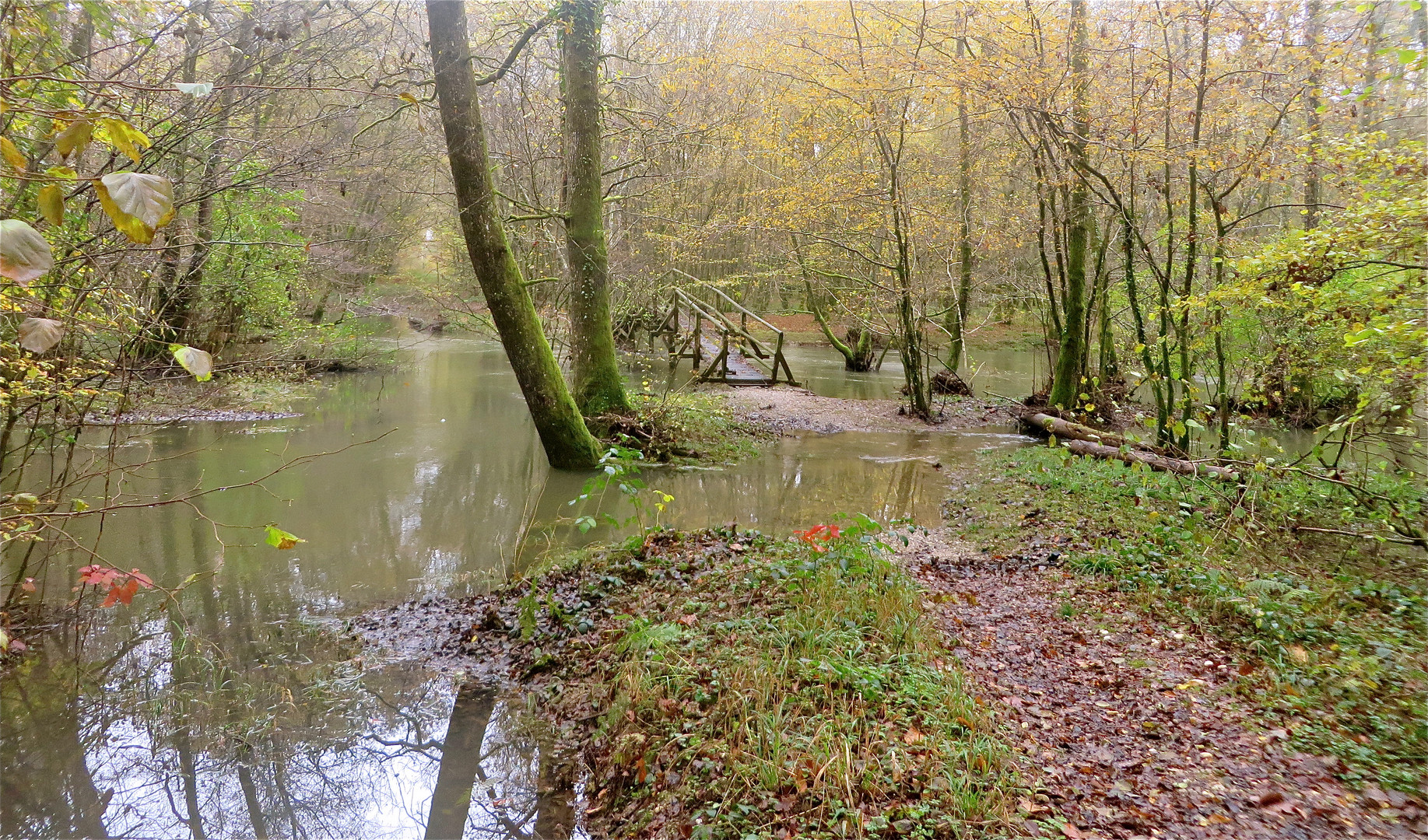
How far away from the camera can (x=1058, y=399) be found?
40.3ft

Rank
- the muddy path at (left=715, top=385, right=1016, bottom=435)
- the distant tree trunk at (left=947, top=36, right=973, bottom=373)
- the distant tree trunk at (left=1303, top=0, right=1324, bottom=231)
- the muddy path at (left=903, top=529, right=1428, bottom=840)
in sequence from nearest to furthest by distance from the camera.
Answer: the muddy path at (left=903, top=529, right=1428, bottom=840) < the distant tree trunk at (left=1303, top=0, right=1324, bottom=231) < the muddy path at (left=715, top=385, right=1016, bottom=435) < the distant tree trunk at (left=947, top=36, right=973, bottom=373)

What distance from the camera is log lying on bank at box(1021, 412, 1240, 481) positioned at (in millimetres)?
7073

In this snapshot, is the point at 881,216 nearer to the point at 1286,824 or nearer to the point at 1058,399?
the point at 1058,399

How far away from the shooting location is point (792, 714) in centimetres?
336

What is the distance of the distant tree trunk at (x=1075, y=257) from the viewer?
8.98 metres

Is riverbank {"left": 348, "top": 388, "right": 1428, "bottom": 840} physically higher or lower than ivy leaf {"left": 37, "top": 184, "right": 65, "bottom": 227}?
lower

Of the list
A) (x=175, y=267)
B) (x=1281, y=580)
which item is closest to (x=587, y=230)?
(x=175, y=267)

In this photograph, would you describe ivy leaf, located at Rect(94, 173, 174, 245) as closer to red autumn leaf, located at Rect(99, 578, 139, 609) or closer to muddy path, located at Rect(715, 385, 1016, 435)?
red autumn leaf, located at Rect(99, 578, 139, 609)

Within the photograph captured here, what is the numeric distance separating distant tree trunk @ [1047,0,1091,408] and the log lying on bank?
0.58 m

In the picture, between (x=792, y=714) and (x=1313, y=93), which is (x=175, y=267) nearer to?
(x=792, y=714)

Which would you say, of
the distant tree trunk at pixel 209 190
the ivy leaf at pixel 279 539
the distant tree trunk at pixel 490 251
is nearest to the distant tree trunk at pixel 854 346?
the distant tree trunk at pixel 490 251

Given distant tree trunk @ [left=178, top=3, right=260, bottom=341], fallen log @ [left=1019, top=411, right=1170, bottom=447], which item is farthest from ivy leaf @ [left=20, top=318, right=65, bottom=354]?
fallen log @ [left=1019, top=411, right=1170, bottom=447]

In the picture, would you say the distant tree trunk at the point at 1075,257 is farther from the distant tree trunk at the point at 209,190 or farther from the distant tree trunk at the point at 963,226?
the distant tree trunk at the point at 209,190

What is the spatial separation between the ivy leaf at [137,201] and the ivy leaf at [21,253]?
0.12 metres
